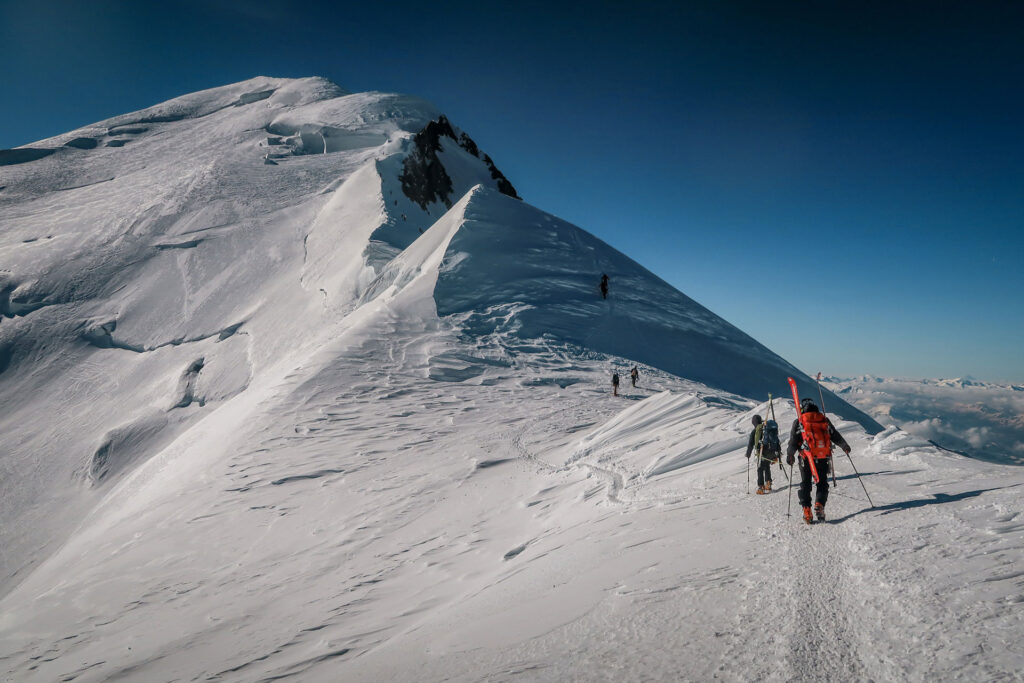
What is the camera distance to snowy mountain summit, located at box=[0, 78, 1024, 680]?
517 cm

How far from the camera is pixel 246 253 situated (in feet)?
A: 123

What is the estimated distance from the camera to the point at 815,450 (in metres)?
6.32

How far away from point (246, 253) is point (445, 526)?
3510 centimetres

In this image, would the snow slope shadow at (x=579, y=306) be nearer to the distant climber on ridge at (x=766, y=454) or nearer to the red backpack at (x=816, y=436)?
the distant climber on ridge at (x=766, y=454)

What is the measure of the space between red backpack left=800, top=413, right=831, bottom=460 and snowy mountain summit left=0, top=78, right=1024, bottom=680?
858mm

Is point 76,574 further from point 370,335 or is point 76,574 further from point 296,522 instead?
point 370,335

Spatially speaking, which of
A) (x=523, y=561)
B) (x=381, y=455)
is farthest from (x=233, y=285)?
(x=523, y=561)

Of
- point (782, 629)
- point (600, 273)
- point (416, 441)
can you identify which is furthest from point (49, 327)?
point (782, 629)

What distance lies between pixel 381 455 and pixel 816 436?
1040 centimetres

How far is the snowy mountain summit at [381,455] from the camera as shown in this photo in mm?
5168

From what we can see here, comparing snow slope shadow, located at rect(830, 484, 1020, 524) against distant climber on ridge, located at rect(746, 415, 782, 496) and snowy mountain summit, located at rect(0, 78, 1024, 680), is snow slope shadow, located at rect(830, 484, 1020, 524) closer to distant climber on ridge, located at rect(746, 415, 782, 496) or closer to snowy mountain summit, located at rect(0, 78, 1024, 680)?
snowy mountain summit, located at rect(0, 78, 1024, 680)

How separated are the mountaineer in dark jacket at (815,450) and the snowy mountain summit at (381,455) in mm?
482

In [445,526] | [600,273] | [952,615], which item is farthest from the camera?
[600,273]

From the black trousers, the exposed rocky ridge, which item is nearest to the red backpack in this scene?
the black trousers
